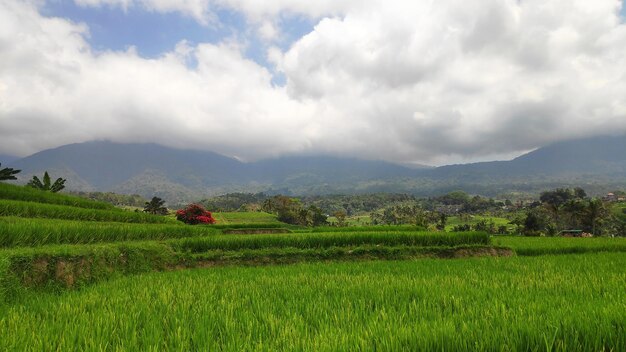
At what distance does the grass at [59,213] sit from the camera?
13.9 m

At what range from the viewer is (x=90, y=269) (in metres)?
8.33

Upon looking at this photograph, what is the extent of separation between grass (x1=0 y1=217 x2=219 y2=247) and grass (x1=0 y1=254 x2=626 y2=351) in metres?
3.92

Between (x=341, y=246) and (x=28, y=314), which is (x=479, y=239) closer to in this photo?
(x=341, y=246)

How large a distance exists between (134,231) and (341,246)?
8805mm

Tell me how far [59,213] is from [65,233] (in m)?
6.28

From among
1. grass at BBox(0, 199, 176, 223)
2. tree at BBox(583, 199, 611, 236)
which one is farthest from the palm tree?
grass at BBox(0, 199, 176, 223)

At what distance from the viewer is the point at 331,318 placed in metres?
4.20

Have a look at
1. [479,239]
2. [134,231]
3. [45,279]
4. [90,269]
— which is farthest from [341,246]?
[45,279]

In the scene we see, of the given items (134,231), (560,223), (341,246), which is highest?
(134,231)

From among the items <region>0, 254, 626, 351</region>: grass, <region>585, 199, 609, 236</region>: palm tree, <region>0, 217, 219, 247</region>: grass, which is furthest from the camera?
<region>585, 199, 609, 236</region>: palm tree

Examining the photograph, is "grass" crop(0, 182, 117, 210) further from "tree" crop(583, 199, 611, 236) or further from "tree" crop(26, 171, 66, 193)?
"tree" crop(583, 199, 611, 236)

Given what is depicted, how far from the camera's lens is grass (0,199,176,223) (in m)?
A: 13.9

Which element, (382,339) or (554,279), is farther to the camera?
(554,279)

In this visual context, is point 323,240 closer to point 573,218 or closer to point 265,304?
point 265,304
